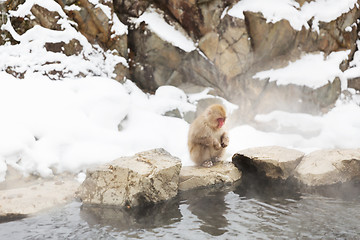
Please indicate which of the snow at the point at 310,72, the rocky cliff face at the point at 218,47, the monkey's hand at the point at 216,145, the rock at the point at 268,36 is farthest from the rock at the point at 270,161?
the rock at the point at 268,36

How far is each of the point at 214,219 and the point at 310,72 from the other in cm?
591

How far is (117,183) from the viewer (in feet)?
11.7

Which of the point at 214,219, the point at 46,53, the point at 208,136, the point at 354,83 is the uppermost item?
the point at 46,53

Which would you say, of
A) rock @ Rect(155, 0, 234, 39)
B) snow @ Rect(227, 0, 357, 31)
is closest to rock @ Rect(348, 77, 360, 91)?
snow @ Rect(227, 0, 357, 31)

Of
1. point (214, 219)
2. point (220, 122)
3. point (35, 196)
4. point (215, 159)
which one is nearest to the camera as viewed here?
point (214, 219)

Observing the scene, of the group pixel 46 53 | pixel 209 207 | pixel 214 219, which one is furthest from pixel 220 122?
pixel 46 53

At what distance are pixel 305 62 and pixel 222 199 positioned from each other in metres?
5.54

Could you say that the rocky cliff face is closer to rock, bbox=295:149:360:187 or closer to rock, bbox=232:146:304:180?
rock, bbox=232:146:304:180

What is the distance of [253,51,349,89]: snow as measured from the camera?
25.3ft

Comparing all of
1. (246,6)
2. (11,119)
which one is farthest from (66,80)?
(246,6)

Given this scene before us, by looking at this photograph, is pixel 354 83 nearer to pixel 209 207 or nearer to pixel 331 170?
pixel 331 170

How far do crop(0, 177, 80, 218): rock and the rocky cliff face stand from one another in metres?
3.37

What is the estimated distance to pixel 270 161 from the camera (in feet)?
14.1

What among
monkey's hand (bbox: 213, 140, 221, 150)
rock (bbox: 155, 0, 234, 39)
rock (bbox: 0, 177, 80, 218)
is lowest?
rock (bbox: 0, 177, 80, 218)
